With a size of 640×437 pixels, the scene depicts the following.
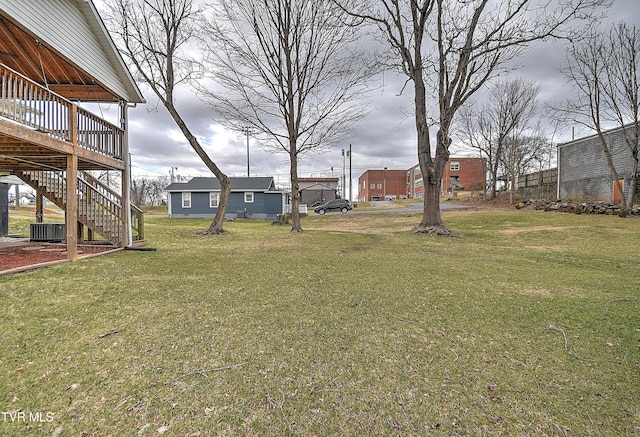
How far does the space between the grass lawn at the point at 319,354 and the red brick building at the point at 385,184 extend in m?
66.3

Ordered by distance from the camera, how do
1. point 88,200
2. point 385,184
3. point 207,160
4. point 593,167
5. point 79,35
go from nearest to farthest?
1. point 79,35
2. point 88,200
3. point 207,160
4. point 593,167
5. point 385,184

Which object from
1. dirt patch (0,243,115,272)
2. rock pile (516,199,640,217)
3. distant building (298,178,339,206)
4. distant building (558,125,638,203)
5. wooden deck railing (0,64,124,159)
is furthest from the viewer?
distant building (298,178,339,206)

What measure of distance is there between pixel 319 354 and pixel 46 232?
11823 mm

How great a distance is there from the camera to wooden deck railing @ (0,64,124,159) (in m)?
5.37

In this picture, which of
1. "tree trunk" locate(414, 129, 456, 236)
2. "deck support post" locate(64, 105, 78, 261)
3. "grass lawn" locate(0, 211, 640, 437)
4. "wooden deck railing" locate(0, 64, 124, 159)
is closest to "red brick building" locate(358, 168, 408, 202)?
"tree trunk" locate(414, 129, 456, 236)

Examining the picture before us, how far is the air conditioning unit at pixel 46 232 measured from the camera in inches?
395

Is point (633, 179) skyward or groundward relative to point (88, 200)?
skyward

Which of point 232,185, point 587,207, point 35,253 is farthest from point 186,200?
point 587,207

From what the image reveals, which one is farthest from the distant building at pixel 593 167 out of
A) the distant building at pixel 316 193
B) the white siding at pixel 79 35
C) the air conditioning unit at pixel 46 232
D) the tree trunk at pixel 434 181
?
the distant building at pixel 316 193

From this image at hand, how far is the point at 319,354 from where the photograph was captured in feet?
9.27

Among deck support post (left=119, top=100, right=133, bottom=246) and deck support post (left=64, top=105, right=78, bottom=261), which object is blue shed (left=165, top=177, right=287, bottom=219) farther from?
deck support post (left=64, top=105, right=78, bottom=261)

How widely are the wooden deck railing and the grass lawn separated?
305 cm

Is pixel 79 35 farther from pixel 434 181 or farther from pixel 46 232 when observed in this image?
pixel 434 181

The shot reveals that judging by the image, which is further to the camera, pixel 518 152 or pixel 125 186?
pixel 518 152
